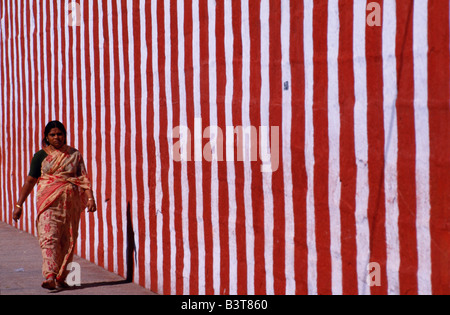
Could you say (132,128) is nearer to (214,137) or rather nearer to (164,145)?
(164,145)

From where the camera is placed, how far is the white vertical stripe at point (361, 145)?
5.54 m

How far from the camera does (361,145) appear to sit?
5.59 metres

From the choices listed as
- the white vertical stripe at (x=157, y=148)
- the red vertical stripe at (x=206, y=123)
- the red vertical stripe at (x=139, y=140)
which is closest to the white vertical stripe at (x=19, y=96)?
the red vertical stripe at (x=139, y=140)

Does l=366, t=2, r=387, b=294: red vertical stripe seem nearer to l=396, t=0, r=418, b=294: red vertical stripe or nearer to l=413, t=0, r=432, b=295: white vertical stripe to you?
l=396, t=0, r=418, b=294: red vertical stripe

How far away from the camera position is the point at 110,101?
377 inches

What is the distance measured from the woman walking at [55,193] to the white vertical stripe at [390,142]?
4.04 m

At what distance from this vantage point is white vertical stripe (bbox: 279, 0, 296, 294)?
6.36m

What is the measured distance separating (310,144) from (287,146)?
12.2 inches

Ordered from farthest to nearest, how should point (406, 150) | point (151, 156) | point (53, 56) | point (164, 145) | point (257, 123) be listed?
point (53, 56), point (151, 156), point (164, 145), point (257, 123), point (406, 150)

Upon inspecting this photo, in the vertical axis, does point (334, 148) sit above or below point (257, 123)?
below

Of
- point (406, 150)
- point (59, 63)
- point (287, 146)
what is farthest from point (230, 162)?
point (59, 63)

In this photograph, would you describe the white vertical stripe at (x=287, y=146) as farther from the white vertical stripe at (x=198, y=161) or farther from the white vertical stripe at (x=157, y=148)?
the white vertical stripe at (x=157, y=148)

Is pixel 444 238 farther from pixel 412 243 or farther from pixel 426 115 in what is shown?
pixel 426 115
